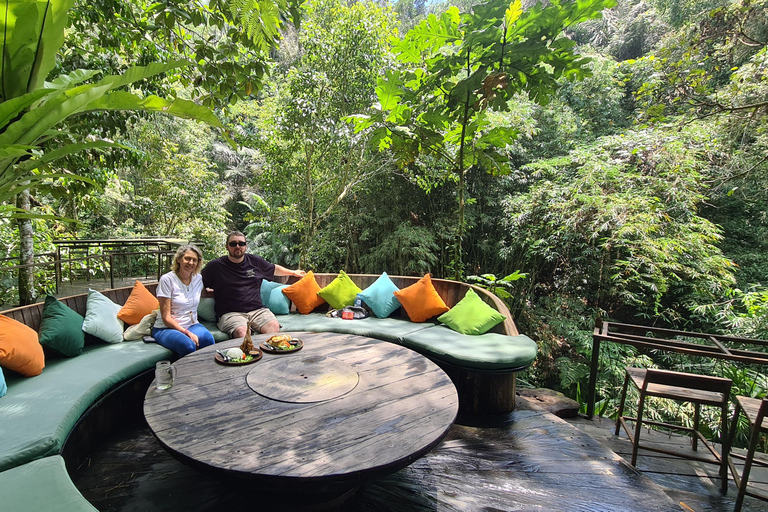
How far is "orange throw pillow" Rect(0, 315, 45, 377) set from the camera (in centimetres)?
180

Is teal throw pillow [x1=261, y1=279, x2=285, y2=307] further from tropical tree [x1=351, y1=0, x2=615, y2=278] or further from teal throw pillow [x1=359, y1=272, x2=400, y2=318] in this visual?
tropical tree [x1=351, y1=0, x2=615, y2=278]

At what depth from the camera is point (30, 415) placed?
5.02 feet

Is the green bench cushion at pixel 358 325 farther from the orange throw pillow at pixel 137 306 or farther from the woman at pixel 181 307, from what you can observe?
the orange throw pillow at pixel 137 306

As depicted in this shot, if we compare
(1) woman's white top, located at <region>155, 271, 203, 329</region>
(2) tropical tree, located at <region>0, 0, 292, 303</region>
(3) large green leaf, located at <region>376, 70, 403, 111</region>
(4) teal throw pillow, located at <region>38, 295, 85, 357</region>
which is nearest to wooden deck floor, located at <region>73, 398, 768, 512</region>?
(4) teal throw pillow, located at <region>38, 295, 85, 357</region>

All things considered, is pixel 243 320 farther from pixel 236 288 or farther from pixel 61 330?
pixel 61 330

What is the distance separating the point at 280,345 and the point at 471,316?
154 centimetres

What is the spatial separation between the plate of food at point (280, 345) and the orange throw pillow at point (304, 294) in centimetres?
121

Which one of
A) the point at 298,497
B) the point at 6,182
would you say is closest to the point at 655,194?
the point at 298,497

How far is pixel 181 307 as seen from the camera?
251 centimetres

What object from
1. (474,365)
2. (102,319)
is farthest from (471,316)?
(102,319)

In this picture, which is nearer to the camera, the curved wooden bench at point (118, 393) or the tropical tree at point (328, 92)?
the curved wooden bench at point (118, 393)

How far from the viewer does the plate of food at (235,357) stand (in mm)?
1882

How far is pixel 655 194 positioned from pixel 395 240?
3.64m

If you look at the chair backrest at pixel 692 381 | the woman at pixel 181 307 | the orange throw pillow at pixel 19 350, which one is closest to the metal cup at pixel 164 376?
the woman at pixel 181 307
